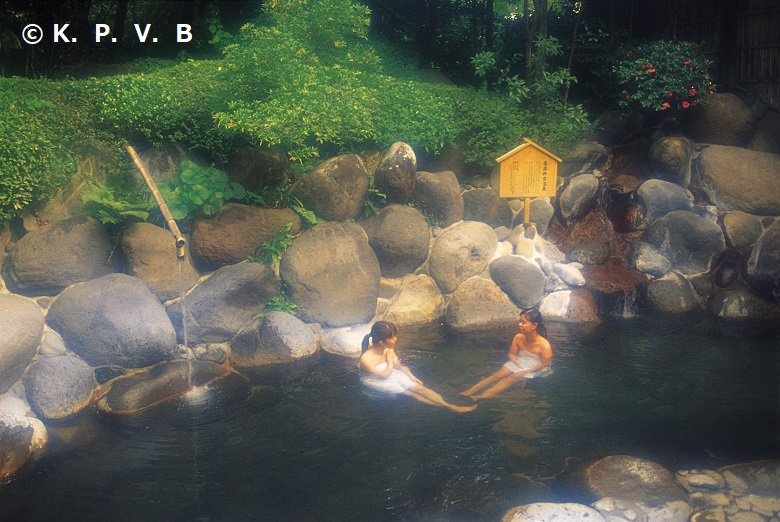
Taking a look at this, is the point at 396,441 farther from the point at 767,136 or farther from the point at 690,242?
the point at 767,136

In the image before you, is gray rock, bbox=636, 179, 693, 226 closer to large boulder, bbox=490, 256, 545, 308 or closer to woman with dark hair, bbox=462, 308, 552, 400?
large boulder, bbox=490, 256, 545, 308

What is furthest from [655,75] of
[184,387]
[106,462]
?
[106,462]

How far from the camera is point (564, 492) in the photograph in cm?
540

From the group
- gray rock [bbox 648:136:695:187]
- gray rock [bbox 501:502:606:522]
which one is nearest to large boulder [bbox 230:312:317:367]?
gray rock [bbox 501:502:606:522]

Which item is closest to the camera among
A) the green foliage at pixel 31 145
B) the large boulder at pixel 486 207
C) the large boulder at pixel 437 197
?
the green foliage at pixel 31 145

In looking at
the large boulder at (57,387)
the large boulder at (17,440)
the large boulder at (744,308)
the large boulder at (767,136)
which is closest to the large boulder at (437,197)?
the large boulder at (744,308)

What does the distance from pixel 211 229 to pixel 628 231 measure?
23.8ft

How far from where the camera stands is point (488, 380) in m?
7.66

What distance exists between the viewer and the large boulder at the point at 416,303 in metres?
10.1

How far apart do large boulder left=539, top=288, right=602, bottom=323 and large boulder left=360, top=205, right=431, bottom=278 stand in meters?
2.22

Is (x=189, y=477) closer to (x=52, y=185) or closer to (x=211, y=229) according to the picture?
(x=211, y=229)

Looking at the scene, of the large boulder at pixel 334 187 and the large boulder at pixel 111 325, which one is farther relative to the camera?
the large boulder at pixel 334 187

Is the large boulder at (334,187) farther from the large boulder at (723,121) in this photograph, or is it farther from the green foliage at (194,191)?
the large boulder at (723,121)

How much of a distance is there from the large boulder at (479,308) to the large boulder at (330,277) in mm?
1318
